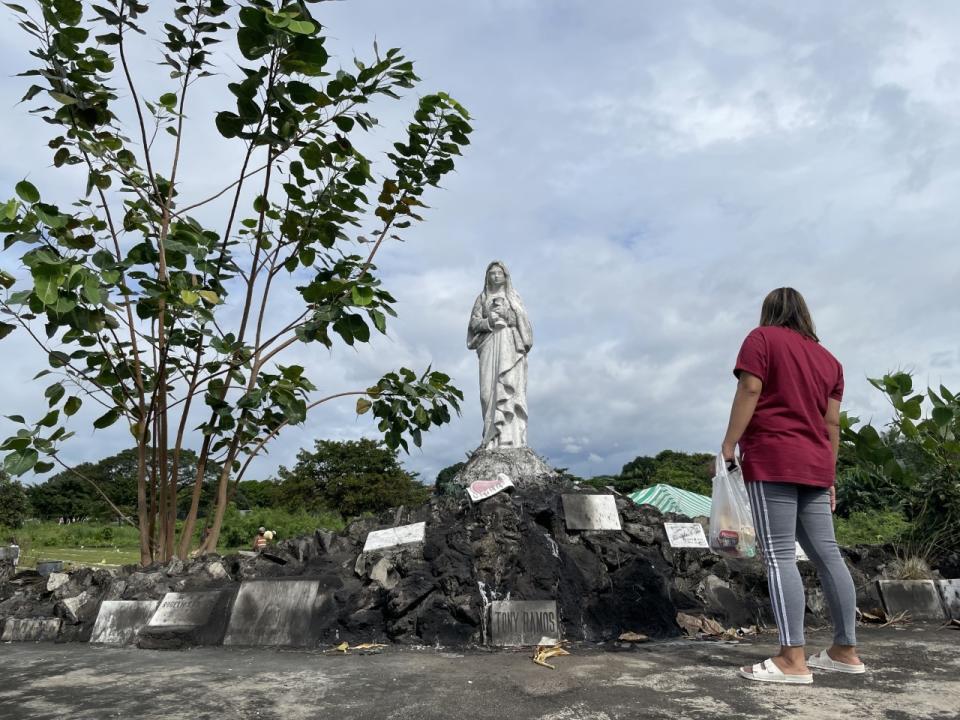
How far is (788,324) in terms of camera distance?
3.10m

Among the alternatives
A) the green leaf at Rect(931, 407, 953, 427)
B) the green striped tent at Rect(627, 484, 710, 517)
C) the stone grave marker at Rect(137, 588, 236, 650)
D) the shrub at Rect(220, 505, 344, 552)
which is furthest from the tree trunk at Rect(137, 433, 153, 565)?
the shrub at Rect(220, 505, 344, 552)

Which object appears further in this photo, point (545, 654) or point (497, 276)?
point (497, 276)

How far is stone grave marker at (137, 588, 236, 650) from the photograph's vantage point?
14.2 ft

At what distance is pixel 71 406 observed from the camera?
5645 millimetres

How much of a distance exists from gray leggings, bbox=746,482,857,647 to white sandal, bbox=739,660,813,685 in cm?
11

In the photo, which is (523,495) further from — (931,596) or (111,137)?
(111,137)

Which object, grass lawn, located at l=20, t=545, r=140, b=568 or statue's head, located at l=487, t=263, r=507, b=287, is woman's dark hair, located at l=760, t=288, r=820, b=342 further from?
Result: grass lawn, located at l=20, t=545, r=140, b=568

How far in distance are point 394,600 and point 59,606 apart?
2.65m

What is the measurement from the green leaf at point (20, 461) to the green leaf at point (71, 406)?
15.0 inches

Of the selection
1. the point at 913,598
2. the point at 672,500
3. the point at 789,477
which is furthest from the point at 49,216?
the point at 672,500

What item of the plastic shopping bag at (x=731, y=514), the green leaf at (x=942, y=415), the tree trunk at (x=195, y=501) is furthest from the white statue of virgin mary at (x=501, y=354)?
the plastic shopping bag at (x=731, y=514)

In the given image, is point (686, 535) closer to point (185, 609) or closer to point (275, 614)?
point (275, 614)

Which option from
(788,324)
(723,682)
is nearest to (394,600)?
(723,682)

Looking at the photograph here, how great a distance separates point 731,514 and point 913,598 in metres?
2.89
